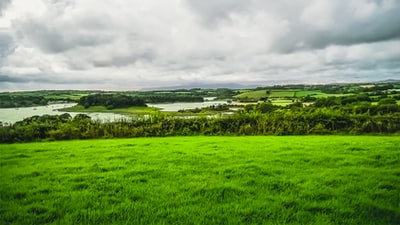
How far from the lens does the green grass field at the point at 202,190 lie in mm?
4957

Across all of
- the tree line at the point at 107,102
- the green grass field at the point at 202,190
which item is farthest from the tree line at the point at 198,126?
the tree line at the point at 107,102

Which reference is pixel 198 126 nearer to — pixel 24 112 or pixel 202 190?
pixel 24 112

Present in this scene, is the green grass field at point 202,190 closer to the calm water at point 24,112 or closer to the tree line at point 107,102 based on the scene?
the calm water at point 24,112

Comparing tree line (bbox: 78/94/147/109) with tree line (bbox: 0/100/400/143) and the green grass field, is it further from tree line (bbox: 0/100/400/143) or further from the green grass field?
the green grass field

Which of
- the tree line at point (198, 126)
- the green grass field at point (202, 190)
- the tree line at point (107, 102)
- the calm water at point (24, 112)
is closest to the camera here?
the green grass field at point (202, 190)

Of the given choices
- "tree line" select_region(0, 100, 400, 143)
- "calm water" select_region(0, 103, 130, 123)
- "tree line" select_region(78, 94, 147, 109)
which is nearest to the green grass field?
"calm water" select_region(0, 103, 130, 123)

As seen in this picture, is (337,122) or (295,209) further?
(337,122)

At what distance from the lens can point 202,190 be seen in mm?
6160

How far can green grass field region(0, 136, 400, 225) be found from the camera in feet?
16.3

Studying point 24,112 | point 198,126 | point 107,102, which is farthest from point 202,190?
point 107,102

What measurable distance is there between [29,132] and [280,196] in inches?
782

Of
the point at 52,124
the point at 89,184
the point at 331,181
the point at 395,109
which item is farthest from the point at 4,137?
the point at 395,109

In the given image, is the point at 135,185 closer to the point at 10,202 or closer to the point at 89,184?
the point at 89,184

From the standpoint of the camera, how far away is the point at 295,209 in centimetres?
526
